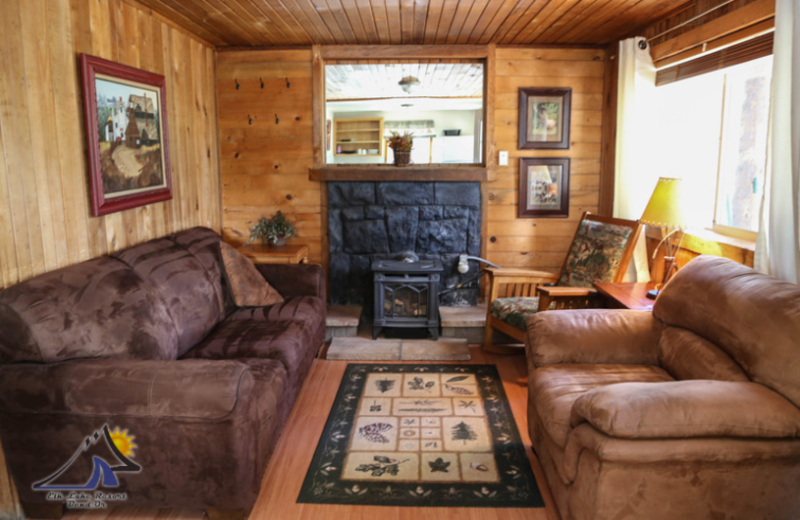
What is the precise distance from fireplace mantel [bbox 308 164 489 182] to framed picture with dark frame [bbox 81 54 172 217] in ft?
4.20

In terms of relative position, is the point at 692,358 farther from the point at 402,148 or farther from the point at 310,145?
the point at 310,145

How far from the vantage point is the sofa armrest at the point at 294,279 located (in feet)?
12.7

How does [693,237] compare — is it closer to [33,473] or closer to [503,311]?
[503,311]

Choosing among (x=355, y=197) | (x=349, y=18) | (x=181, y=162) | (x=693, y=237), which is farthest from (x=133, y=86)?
(x=693, y=237)

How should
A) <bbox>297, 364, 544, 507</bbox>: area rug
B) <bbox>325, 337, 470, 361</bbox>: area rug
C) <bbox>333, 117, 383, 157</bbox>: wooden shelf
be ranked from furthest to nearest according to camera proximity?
<bbox>333, 117, 383, 157</bbox>: wooden shelf → <bbox>325, 337, 470, 361</bbox>: area rug → <bbox>297, 364, 544, 507</bbox>: area rug

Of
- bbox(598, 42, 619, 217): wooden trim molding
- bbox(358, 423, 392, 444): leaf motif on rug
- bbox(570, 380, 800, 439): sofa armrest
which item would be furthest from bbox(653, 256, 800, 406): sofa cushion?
bbox(598, 42, 619, 217): wooden trim molding

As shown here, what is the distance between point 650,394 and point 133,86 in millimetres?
2952

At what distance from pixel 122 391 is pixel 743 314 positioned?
2.24m

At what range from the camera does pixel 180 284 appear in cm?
310

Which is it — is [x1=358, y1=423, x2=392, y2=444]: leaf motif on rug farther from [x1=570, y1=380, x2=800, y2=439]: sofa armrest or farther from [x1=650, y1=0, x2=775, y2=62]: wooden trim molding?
[x1=650, y1=0, x2=775, y2=62]: wooden trim molding

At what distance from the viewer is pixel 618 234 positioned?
146 inches

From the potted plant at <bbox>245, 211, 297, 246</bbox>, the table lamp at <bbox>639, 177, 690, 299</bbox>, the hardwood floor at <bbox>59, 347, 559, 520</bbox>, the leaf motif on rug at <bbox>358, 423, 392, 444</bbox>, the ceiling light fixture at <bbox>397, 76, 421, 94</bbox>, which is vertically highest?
the ceiling light fixture at <bbox>397, 76, 421, 94</bbox>

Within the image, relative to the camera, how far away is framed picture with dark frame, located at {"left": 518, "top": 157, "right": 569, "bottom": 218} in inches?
180

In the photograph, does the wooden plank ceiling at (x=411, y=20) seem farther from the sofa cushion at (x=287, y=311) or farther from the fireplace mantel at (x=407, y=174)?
the sofa cushion at (x=287, y=311)
